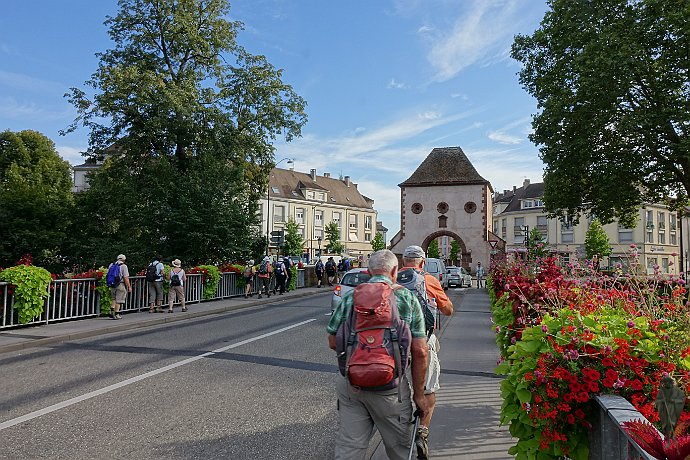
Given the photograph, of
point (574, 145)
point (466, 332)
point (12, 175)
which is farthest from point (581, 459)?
point (12, 175)

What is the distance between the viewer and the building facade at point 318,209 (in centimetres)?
8069

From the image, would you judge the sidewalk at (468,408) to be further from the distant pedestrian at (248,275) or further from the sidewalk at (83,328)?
the distant pedestrian at (248,275)

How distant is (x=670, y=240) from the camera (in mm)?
70375

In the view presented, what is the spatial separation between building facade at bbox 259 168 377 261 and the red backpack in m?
72.3

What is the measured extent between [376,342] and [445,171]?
189 ft

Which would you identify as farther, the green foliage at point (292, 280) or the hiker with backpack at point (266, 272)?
the green foliage at point (292, 280)

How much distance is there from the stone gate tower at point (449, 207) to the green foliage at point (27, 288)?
46.9 metres

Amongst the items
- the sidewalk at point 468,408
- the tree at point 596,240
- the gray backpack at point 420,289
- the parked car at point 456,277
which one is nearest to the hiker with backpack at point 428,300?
the gray backpack at point 420,289

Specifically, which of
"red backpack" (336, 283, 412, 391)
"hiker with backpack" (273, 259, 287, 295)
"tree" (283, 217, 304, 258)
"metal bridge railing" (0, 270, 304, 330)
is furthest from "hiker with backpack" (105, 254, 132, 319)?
"tree" (283, 217, 304, 258)

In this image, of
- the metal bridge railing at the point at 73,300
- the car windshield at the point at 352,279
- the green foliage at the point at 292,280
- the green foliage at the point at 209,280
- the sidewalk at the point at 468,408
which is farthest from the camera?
the green foliage at the point at 292,280

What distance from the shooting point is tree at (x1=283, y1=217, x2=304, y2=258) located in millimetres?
74500

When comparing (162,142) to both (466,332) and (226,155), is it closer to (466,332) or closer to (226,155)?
(226,155)

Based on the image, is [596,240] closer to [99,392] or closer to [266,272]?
[266,272]

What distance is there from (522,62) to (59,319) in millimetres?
22836
